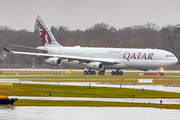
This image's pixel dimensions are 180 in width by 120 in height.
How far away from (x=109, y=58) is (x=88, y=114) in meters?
53.1

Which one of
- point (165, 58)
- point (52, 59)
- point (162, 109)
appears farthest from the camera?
point (52, 59)

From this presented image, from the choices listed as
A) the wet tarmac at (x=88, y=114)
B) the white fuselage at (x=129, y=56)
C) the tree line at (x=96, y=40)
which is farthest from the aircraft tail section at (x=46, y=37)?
the wet tarmac at (x=88, y=114)

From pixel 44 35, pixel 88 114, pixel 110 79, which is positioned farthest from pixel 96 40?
pixel 88 114

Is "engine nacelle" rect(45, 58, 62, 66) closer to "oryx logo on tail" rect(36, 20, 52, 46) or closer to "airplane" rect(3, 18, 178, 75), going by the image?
"airplane" rect(3, 18, 178, 75)

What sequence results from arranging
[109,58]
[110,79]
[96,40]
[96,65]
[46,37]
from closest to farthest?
1. [110,79]
2. [96,65]
3. [109,58]
4. [46,37]
5. [96,40]

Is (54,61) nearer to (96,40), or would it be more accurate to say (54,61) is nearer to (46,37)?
(46,37)

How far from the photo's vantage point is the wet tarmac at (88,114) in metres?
20.2

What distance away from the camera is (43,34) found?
277 feet

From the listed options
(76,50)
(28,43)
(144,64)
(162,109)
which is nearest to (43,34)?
(76,50)

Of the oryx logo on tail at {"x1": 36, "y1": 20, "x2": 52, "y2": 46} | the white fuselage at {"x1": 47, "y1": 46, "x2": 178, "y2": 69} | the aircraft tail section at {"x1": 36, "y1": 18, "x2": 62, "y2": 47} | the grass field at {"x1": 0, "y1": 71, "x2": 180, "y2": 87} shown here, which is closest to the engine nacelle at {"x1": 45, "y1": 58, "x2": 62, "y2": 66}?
the white fuselage at {"x1": 47, "y1": 46, "x2": 178, "y2": 69}

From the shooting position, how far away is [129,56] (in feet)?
234

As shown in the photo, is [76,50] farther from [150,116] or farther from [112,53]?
[150,116]

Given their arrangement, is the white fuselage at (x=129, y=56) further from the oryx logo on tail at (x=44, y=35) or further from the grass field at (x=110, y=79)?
the oryx logo on tail at (x=44, y=35)

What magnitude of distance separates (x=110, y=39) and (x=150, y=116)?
347 feet
